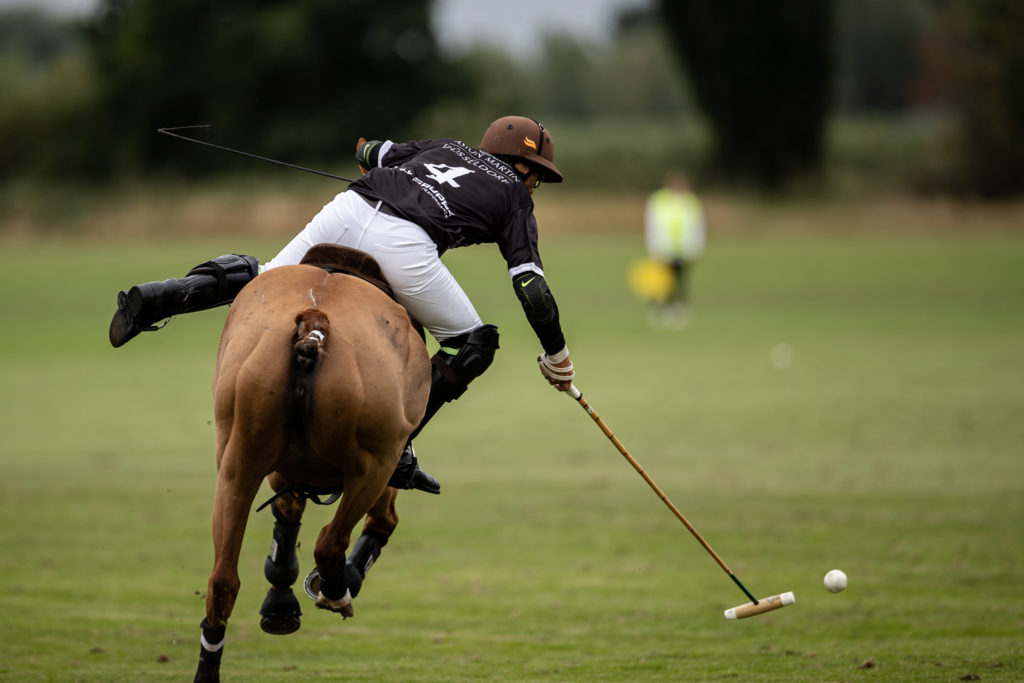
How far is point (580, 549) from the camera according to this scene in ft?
32.6

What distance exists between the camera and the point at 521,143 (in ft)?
22.6

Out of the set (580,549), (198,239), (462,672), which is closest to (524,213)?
(462,672)

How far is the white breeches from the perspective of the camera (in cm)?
633

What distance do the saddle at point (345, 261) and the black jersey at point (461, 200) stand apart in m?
0.37

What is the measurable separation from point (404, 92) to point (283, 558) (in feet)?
177

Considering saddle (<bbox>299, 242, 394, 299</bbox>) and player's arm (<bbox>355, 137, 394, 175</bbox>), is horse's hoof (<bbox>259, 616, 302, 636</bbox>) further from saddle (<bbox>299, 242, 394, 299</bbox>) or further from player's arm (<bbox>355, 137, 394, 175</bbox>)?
player's arm (<bbox>355, 137, 394, 175</bbox>)

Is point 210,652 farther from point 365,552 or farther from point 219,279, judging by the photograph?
point 219,279

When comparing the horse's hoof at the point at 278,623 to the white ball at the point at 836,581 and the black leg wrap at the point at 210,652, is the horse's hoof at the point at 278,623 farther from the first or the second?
the white ball at the point at 836,581

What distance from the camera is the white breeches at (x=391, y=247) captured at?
6.33 metres

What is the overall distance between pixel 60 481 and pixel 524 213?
746cm

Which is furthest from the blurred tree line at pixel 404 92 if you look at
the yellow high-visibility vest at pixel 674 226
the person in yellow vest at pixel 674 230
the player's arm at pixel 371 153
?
the player's arm at pixel 371 153

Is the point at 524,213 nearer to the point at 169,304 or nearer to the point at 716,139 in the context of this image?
the point at 169,304

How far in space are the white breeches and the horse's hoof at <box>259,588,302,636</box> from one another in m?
1.49

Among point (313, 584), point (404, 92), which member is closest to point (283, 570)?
point (313, 584)
